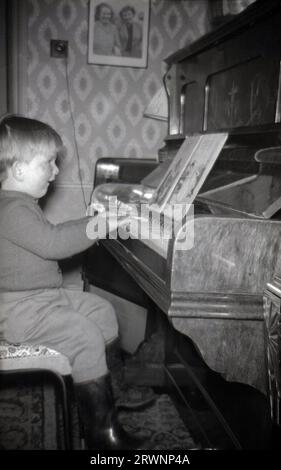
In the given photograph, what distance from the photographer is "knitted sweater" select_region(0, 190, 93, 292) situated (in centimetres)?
140

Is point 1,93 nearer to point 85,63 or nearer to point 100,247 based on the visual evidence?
point 85,63

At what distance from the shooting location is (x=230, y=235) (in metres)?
1.07

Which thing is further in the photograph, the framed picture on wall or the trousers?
the framed picture on wall

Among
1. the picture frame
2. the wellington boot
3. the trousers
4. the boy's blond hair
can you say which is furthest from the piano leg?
the boy's blond hair

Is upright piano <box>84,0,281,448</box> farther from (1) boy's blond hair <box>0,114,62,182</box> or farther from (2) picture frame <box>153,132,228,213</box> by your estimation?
(1) boy's blond hair <box>0,114,62,182</box>

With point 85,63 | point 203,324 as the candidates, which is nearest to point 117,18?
point 85,63

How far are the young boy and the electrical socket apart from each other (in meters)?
1.79

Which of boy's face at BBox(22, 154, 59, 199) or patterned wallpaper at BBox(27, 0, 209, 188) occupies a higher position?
patterned wallpaper at BBox(27, 0, 209, 188)

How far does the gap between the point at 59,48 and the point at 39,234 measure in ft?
7.00

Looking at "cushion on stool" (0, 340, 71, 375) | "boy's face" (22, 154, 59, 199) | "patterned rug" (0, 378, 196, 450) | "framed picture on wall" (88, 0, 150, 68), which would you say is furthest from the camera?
"framed picture on wall" (88, 0, 150, 68)

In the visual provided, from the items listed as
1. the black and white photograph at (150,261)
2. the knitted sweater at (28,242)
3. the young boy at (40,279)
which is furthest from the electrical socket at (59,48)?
the knitted sweater at (28,242)

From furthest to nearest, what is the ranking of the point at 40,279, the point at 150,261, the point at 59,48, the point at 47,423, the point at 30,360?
the point at 59,48, the point at 47,423, the point at 40,279, the point at 30,360, the point at 150,261

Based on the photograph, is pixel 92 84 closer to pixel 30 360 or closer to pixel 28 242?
pixel 28 242

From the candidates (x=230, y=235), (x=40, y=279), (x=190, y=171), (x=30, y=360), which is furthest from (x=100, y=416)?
(x=190, y=171)
